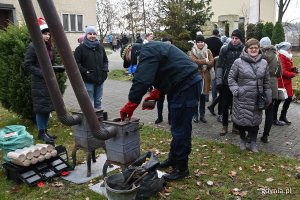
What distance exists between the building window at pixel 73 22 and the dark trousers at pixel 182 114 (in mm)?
24905

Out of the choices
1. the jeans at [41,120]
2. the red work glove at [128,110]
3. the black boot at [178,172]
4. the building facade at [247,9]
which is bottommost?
the black boot at [178,172]

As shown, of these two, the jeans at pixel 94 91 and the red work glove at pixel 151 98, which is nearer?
the red work glove at pixel 151 98

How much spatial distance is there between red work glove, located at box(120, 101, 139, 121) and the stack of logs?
4.57 ft

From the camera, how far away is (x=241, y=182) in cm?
444

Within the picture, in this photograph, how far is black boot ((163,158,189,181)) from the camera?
4.43 meters

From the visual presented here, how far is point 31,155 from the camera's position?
14.7 feet

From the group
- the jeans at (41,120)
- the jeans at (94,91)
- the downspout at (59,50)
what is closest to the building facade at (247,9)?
the jeans at (94,91)

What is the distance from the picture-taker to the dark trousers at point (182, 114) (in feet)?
13.6

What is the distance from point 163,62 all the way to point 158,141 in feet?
8.33

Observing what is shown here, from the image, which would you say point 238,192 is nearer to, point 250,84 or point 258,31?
point 250,84

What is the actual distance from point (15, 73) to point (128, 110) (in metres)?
4.02

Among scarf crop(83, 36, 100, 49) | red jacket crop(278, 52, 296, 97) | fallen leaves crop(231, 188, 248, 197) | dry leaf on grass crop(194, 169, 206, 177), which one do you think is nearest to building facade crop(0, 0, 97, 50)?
scarf crop(83, 36, 100, 49)

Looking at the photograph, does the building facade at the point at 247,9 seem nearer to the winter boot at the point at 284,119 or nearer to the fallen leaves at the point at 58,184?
the winter boot at the point at 284,119

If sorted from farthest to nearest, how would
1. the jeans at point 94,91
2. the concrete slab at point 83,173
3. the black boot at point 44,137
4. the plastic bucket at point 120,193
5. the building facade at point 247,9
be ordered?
the building facade at point 247,9 < the jeans at point 94,91 < the black boot at point 44,137 < the concrete slab at point 83,173 < the plastic bucket at point 120,193
